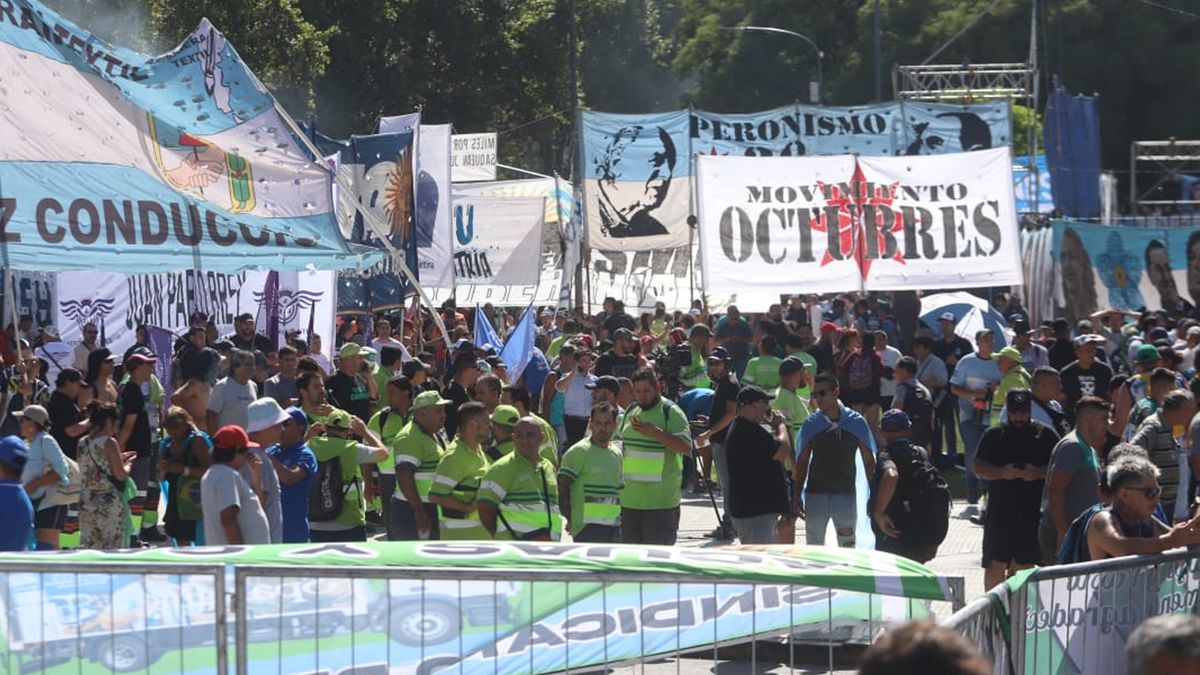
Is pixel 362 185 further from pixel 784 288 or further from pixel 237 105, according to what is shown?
pixel 237 105

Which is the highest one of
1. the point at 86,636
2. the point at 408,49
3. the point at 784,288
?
the point at 408,49

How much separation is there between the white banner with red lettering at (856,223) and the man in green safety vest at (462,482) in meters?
10.7

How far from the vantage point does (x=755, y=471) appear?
418 inches

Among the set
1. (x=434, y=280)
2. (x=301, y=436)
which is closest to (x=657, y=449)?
(x=301, y=436)

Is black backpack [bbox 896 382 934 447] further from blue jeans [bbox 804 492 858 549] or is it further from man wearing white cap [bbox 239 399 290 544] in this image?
man wearing white cap [bbox 239 399 290 544]

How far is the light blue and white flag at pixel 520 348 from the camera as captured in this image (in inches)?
659

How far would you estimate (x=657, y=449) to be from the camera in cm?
1045

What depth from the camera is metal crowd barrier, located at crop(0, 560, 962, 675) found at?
5664 millimetres

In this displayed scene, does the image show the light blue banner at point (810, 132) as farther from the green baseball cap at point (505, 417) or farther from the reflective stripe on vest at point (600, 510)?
the green baseball cap at point (505, 417)

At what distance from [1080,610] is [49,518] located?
6507mm

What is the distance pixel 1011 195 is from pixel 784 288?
9.72 ft

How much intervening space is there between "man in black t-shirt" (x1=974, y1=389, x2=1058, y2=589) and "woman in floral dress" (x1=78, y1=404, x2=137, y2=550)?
5050 millimetres

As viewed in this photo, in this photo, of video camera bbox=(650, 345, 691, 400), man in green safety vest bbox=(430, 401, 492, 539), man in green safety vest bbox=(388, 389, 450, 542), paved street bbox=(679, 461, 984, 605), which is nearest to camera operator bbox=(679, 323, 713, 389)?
video camera bbox=(650, 345, 691, 400)

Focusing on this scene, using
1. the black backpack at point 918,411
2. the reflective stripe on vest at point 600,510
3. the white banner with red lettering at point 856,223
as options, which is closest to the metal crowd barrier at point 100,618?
the reflective stripe on vest at point 600,510
